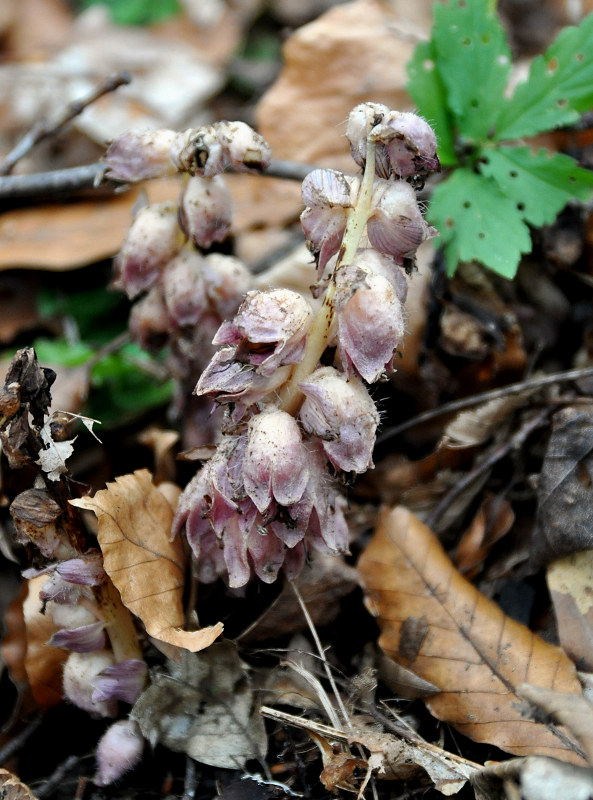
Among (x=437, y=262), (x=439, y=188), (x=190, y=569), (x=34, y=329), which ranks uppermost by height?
(x=439, y=188)

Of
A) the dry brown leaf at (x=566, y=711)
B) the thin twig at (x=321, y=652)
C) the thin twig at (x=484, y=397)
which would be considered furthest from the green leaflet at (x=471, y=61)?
the dry brown leaf at (x=566, y=711)

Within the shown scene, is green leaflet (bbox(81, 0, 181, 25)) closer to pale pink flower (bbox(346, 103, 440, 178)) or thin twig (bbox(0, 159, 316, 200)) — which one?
thin twig (bbox(0, 159, 316, 200))

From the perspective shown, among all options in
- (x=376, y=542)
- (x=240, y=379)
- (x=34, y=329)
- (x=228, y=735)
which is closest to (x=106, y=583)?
(x=228, y=735)

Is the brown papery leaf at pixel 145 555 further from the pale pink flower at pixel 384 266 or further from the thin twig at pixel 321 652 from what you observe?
the pale pink flower at pixel 384 266

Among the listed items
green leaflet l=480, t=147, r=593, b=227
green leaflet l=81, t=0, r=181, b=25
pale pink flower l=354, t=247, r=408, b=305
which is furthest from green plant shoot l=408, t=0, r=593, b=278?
green leaflet l=81, t=0, r=181, b=25

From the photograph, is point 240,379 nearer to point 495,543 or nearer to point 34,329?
point 495,543

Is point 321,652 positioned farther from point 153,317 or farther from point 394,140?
point 394,140
